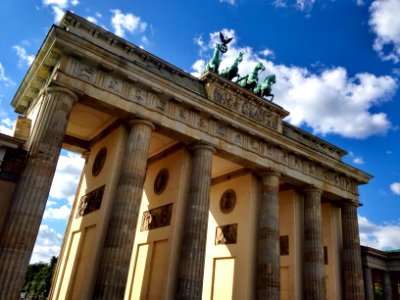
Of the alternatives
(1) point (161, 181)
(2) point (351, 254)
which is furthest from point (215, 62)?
(2) point (351, 254)

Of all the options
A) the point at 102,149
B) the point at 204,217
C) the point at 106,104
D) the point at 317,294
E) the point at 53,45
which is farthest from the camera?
the point at 317,294

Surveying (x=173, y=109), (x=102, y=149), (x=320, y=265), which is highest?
(x=173, y=109)

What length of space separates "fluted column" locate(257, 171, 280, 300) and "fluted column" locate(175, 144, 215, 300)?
13.5 feet

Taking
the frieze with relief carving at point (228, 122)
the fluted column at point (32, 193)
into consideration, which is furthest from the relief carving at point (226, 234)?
the fluted column at point (32, 193)

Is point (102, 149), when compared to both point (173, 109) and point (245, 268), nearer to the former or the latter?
point (173, 109)

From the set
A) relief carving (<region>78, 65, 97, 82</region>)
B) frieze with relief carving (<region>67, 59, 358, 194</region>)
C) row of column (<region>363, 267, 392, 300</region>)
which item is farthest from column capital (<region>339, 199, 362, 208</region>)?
relief carving (<region>78, 65, 97, 82</region>)

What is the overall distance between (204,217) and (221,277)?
5.79m

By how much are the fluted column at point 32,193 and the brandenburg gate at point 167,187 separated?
4 cm

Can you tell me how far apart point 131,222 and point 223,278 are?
846cm

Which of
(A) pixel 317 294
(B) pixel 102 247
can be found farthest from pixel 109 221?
(A) pixel 317 294

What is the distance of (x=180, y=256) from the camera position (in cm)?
1673

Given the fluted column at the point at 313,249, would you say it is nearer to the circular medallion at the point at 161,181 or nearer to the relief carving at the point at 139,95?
the circular medallion at the point at 161,181

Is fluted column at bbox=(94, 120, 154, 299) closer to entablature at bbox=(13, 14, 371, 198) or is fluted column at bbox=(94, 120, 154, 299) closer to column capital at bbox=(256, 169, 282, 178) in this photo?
entablature at bbox=(13, 14, 371, 198)

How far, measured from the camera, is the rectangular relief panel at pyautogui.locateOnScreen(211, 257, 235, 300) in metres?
19.9
